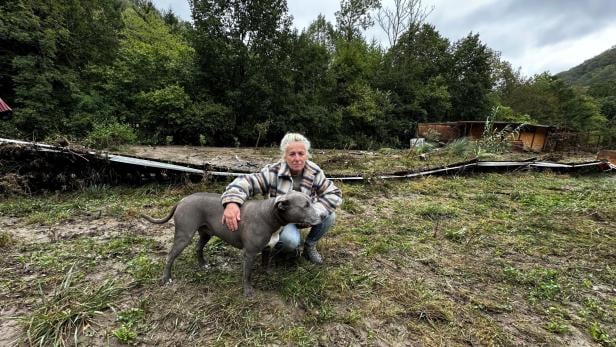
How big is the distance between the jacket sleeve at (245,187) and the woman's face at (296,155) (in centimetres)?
23

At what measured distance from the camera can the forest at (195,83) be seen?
36.9ft

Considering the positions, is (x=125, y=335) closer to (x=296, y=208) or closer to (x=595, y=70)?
(x=296, y=208)

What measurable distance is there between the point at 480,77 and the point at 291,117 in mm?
18282

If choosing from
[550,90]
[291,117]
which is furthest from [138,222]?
[550,90]

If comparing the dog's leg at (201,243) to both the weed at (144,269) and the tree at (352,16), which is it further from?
the tree at (352,16)

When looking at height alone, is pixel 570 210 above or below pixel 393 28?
below

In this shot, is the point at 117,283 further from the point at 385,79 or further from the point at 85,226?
the point at 385,79

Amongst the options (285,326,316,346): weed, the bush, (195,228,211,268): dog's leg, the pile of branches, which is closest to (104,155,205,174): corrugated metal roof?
the pile of branches

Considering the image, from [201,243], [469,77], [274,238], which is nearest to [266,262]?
[274,238]

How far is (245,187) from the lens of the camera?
240 cm

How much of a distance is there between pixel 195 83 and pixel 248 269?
44.2 ft

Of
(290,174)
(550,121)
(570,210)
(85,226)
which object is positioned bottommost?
(85,226)

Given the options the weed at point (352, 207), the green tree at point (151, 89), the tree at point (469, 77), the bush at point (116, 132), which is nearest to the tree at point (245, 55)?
the green tree at point (151, 89)

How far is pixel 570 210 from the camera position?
4.77 m
